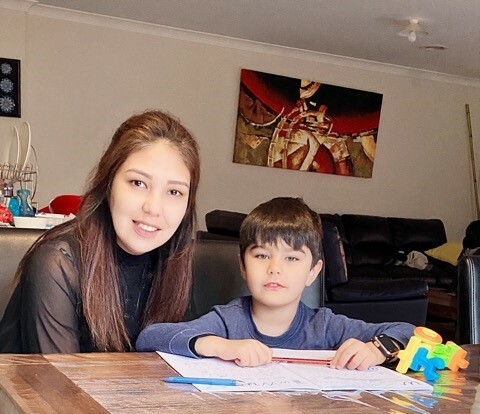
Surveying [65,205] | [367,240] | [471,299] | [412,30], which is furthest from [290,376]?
[367,240]

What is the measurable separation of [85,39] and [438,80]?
3.68 metres

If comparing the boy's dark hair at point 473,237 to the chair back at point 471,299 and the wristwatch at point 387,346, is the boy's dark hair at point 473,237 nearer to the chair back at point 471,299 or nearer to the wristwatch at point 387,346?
the chair back at point 471,299

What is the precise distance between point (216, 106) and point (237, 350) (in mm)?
6000

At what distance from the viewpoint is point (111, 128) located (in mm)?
6750

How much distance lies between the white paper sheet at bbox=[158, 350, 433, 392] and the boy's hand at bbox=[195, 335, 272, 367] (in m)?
0.01

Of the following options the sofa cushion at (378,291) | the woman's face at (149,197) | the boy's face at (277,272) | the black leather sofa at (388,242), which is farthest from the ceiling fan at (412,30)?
the woman's face at (149,197)

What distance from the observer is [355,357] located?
51.4 inches

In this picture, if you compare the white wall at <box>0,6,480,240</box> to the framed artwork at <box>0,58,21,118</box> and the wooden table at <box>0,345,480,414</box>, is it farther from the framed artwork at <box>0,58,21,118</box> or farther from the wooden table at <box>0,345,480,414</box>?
the wooden table at <box>0,345,480,414</box>

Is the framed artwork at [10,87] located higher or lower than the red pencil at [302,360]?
higher

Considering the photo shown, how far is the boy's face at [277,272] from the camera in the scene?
1.66 meters

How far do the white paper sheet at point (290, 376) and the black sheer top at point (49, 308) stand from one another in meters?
0.31

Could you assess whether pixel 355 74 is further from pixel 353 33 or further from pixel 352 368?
pixel 352 368

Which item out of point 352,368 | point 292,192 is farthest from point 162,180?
point 292,192

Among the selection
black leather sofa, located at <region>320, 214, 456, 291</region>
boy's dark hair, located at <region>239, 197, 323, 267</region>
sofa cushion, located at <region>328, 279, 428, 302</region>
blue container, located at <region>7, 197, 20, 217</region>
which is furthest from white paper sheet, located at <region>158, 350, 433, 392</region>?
black leather sofa, located at <region>320, 214, 456, 291</region>
